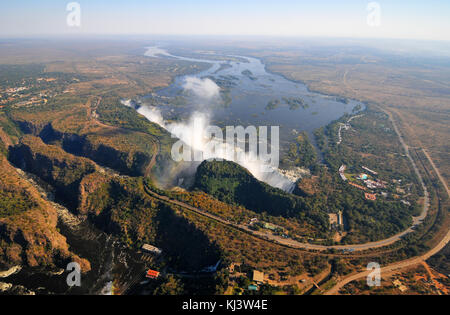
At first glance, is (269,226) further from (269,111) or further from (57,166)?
(269,111)

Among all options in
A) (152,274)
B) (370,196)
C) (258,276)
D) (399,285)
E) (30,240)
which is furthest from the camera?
(370,196)

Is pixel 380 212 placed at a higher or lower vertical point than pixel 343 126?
lower

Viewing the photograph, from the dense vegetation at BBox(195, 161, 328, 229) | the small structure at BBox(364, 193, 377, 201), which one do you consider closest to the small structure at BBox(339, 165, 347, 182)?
the small structure at BBox(364, 193, 377, 201)

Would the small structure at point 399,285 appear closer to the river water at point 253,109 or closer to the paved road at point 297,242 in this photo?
Answer: the paved road at point 297,242

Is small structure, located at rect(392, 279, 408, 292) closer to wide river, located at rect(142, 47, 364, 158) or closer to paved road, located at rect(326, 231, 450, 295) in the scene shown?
paved road, located at rect(326, 231, 450, 295)

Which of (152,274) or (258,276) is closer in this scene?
(258,276)

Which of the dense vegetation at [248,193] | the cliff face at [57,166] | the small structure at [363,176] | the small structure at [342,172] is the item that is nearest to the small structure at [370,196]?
the small structure at [342,172]

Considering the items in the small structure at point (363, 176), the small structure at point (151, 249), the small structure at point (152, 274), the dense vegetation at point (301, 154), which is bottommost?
the small structure at point (152, 274)

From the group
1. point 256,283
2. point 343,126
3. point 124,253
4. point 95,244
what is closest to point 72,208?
point 95,244

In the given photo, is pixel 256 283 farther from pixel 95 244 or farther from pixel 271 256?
pixel 95 244

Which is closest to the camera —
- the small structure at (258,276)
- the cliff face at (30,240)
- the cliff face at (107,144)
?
the small structure at (258,276)

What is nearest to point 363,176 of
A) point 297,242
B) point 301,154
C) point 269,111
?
point 301,154
